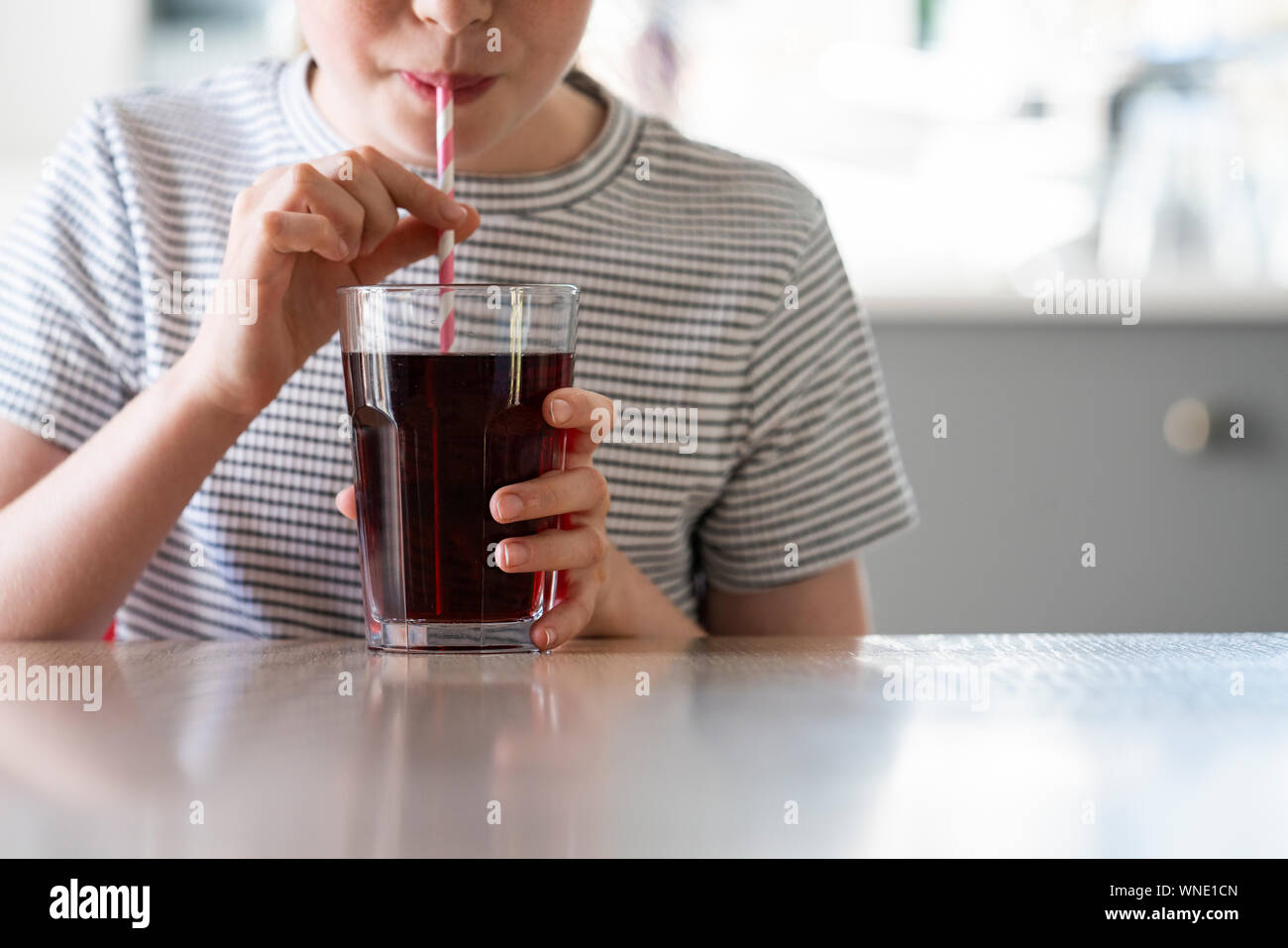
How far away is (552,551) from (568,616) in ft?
0.15

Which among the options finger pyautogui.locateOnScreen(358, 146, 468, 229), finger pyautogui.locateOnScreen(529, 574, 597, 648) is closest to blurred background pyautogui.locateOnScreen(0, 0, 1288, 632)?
finger pyautogui.locateOnScreen(358, 146, 468, 229)

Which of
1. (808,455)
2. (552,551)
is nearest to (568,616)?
(552,551)

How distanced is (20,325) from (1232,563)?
6.54 feet

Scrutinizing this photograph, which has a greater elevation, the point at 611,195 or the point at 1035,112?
the point at 1035,112

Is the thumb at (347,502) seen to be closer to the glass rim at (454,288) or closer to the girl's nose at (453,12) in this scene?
the glass rim at (454,288)

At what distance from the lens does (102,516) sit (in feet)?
2.87

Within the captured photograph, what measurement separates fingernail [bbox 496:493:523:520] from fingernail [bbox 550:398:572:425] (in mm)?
47

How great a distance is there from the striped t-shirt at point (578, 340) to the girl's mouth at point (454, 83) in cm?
22

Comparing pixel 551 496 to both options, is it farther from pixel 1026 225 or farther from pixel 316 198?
pixel 1026 225

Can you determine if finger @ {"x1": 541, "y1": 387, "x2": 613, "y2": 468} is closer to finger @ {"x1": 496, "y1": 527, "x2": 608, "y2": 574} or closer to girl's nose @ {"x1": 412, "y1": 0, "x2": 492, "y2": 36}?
finger @ {"x1": 496, "y1": 527, "x2": 608, "y2": 574}

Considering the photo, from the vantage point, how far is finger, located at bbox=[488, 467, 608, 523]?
0.68 m
